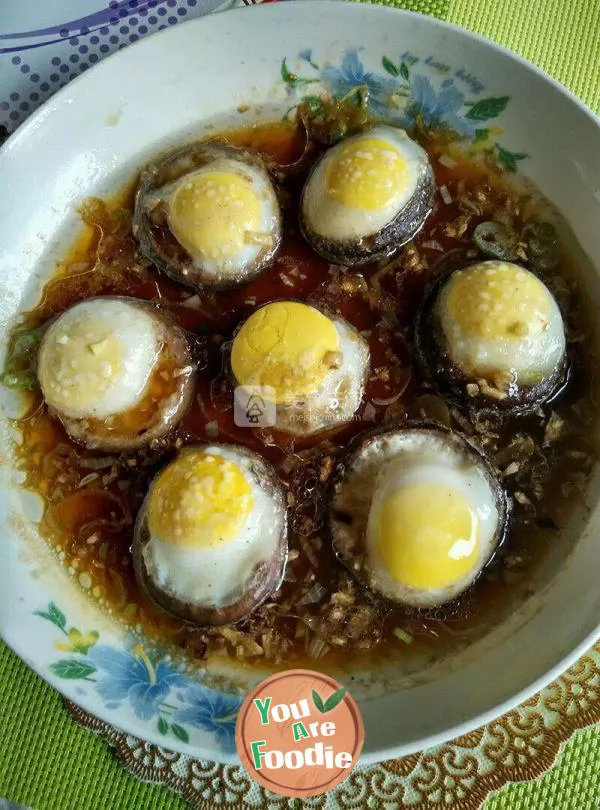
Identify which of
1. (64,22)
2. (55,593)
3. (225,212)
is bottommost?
(55,593)

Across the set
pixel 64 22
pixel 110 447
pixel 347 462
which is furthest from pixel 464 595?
pixel 64 22

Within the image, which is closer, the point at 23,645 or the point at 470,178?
the point at 23,645

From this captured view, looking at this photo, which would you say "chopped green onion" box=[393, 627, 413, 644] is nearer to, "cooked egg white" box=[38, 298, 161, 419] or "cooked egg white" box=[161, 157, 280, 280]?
"cooked egg white" box=[38, 298, 161, 419]

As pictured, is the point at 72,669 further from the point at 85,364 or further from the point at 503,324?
the point at 503,324

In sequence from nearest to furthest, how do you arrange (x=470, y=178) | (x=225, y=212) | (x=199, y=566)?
(x=199, y=566)
(x=225, y=212)
(x=470, y=178)

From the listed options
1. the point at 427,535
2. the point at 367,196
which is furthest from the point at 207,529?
the point at 367,196

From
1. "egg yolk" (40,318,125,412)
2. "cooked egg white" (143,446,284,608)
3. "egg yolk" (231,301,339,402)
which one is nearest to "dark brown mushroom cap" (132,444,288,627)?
"cooked egg white" (143,446,284,608)

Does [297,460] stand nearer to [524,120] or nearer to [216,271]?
[216,271]

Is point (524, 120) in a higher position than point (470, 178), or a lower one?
higher
